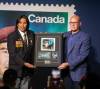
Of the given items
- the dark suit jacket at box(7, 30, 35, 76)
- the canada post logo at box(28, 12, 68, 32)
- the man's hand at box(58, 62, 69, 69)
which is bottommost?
the man's hand at box(58, 62, 69, 69)

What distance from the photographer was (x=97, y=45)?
431cm

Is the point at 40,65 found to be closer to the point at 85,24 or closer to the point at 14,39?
the point at 14,39

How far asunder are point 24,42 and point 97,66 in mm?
1194

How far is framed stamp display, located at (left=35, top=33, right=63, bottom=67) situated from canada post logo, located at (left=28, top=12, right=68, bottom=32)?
0.64 meters

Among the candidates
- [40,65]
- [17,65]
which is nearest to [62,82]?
[40,65]

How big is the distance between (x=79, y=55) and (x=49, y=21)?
934mm

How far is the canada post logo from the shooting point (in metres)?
4.20

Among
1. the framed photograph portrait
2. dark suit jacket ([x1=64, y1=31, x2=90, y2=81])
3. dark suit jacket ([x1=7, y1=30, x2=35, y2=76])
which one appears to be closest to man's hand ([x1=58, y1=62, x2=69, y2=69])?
dark suit jacket ([x1=64, y1=31, x2=90, y2=81])

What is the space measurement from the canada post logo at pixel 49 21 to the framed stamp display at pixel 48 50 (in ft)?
2.10

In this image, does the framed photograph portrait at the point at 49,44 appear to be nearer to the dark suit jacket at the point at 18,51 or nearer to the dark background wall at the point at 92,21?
the dark suit jacket at the point at 18,51

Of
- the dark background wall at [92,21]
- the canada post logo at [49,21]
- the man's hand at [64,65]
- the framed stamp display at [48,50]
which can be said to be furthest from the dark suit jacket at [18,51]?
the dark background wall at [92,21]

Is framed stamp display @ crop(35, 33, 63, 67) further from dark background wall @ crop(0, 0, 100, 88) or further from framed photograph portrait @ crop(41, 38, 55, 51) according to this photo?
dark background wall @ crop(0, 0, 100, 88)

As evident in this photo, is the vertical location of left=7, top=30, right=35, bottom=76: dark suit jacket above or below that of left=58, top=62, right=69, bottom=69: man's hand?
above

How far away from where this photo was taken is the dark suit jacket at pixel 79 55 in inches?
135
